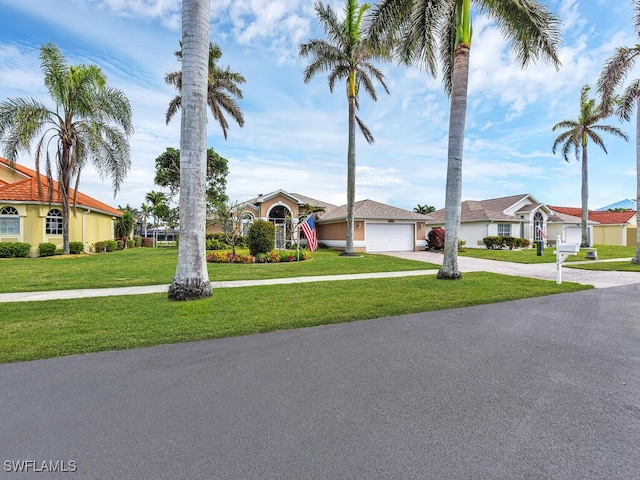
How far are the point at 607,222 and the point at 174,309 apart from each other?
155 ft

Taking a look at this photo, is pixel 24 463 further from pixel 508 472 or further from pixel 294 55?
pixel 294 55

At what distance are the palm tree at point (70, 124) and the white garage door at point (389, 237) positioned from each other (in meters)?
16.3

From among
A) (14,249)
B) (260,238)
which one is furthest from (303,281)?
(14,249)

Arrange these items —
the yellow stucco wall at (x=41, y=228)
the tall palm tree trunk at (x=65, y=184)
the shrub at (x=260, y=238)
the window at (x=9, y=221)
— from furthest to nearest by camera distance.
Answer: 1. the yellow stucco wall at (x=41, y=228)
2. the window at (x=9, y=221)
3. the tall palm tree trunk at (x=65, y=184)
4. the shrub at (x=260, y=238)

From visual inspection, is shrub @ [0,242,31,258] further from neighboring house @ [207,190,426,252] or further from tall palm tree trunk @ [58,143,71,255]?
neighboring house @ [207,190,426,252]

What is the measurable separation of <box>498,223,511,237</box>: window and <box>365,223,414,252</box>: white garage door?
9.48 meters

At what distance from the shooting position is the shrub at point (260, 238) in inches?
660

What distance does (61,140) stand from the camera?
16.8 meters

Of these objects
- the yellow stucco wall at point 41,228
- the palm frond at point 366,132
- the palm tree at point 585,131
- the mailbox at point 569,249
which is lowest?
the mailbox at point 569,249

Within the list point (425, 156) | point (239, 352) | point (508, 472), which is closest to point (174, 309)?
point (239, 352)

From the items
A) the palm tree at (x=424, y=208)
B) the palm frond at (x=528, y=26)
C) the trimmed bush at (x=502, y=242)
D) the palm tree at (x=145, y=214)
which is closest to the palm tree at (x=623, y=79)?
the palm frond at (x=528, y=26)

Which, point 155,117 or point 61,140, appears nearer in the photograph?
point 61,140

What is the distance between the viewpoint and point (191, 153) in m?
6.99

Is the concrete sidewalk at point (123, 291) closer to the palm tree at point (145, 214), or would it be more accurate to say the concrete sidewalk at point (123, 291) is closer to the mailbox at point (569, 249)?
the mailbox at point (569, 249)
